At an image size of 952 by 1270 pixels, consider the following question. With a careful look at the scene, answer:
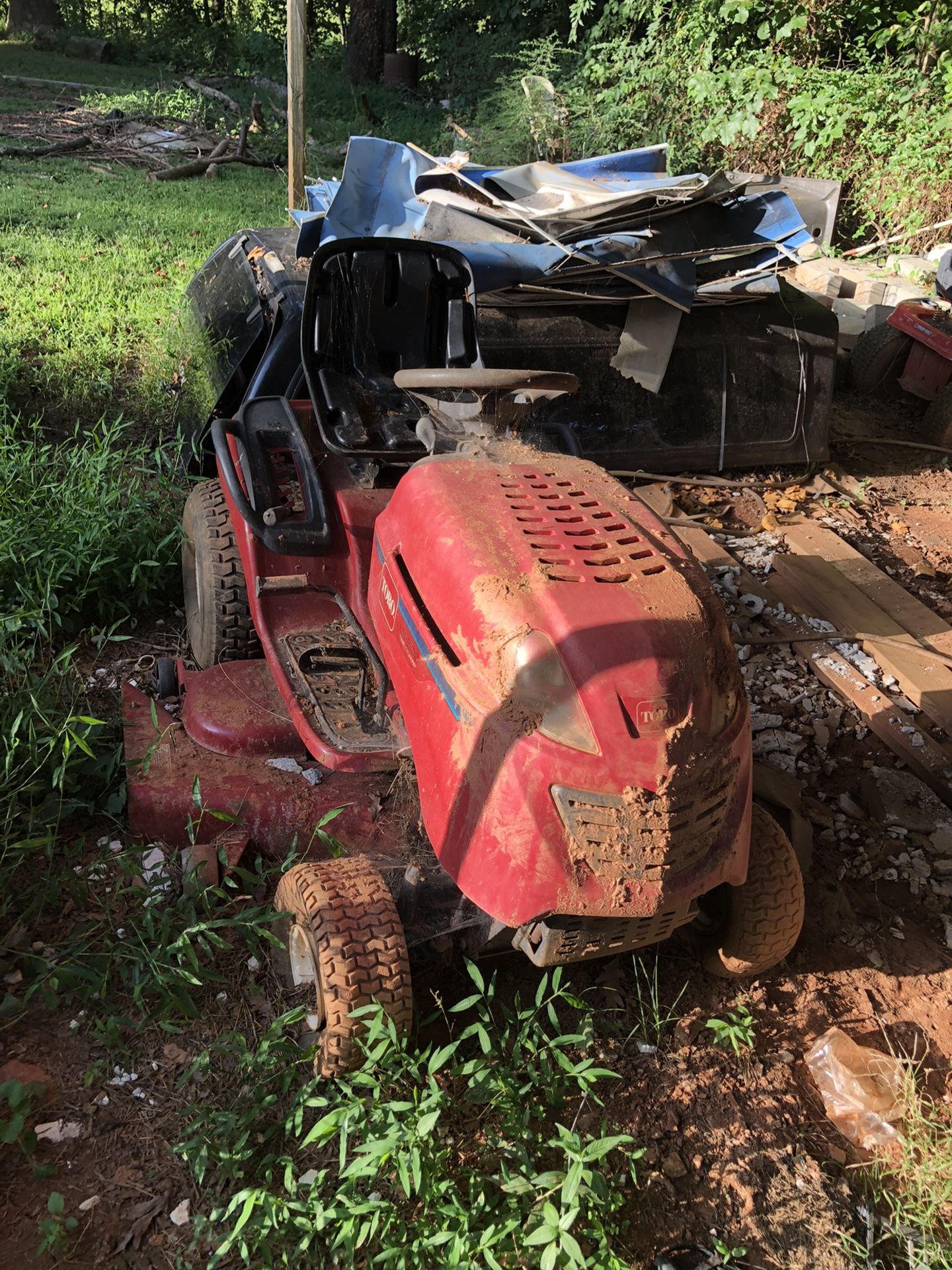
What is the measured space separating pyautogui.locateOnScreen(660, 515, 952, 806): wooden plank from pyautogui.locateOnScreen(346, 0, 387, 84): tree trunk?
11680 millimetres

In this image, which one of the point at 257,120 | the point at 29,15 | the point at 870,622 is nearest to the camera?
the point at 870,622

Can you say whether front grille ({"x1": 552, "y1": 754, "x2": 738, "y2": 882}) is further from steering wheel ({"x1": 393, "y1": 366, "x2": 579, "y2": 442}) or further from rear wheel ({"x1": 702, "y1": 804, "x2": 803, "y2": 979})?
steering wheel ({"x1": 393, "y1": 366, "x2": 579, "y2": 442})

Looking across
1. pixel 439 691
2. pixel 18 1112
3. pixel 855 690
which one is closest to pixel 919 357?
pixel 855 690

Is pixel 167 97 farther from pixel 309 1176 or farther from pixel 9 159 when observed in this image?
pixel 309 1176

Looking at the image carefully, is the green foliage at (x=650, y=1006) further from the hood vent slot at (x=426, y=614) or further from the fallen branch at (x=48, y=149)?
the fallen branch at (x=48, y=149)

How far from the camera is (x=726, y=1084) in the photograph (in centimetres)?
233

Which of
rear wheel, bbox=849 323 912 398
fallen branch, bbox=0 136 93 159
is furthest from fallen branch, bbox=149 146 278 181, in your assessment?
rear wheel, bbox=849 323 912 398

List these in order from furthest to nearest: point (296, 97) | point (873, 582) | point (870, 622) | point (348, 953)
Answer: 1. point (296, 97)
2. point (873, 582)
3. point (870, 622)
4. point (348, 953)

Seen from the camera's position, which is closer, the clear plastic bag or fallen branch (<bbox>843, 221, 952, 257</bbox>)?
the clear plastic bag

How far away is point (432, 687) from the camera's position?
6.90 feet

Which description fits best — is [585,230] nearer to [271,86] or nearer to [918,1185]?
[918,1185]

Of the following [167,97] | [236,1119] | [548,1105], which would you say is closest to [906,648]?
[548,1105]

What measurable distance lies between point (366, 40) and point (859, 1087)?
1455 centimetres

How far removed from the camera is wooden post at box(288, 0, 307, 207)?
5469 mm
